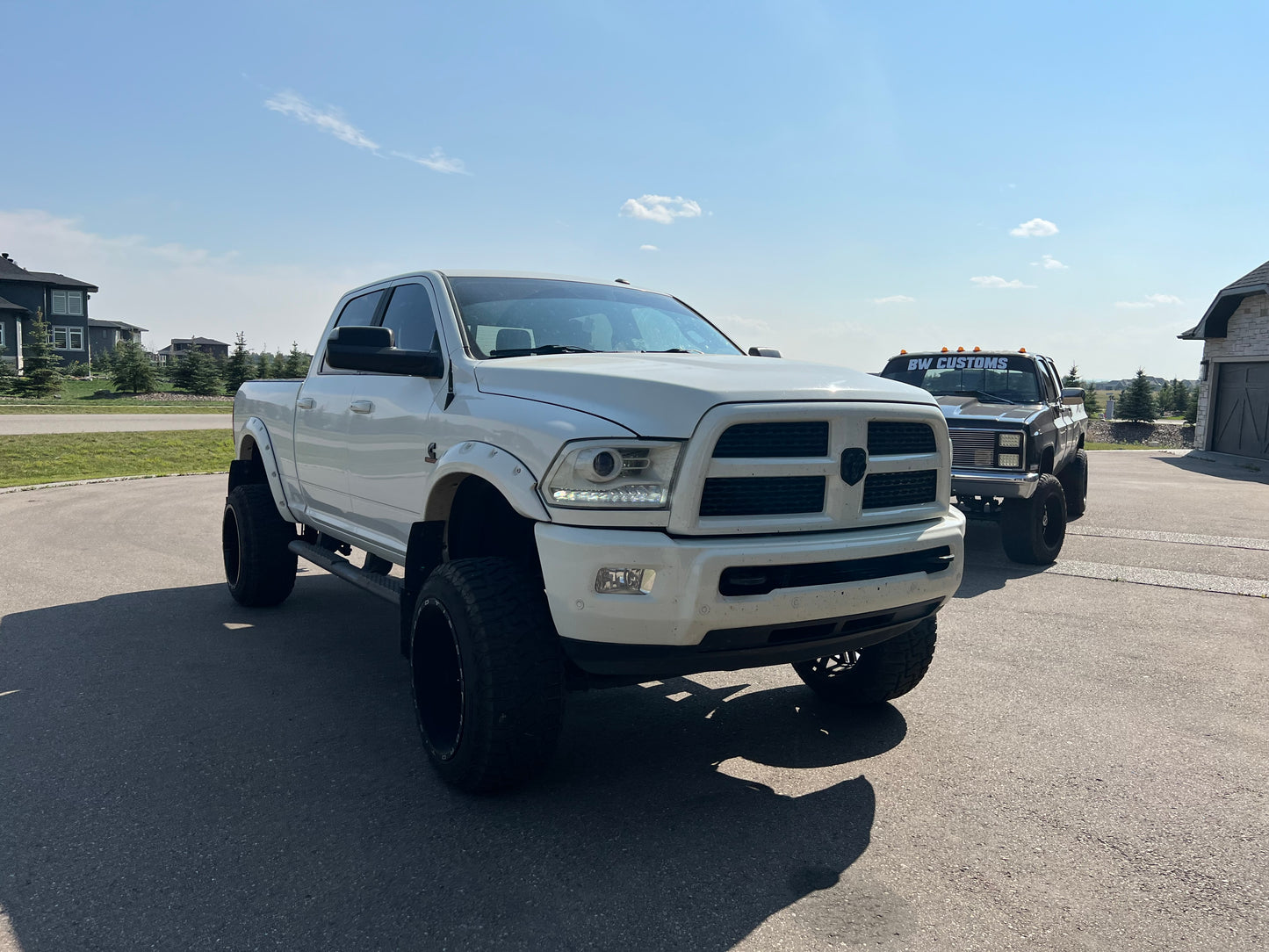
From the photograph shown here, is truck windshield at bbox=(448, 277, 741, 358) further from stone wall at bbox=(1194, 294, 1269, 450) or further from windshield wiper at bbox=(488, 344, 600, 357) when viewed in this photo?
stone wall at bbox=(1194, 294, 1269, 450)

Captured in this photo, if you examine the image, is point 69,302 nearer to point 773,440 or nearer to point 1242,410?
point 1242,410

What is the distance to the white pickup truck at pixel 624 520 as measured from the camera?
3.01 m

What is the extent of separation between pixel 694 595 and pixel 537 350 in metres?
1.70

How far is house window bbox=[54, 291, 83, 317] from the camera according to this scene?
184ft

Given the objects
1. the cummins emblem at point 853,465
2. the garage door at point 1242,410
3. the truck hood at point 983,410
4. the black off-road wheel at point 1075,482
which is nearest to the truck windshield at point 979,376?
the truck hood at point 983,410

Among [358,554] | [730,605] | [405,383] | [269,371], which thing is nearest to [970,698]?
[730,605]

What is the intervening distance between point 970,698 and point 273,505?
15.2 ft

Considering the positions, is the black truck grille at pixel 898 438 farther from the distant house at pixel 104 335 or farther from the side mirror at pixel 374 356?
the distant house at pixel 104 335

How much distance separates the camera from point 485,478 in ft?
11.3

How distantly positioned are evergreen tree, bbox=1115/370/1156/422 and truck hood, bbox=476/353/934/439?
2006 inches

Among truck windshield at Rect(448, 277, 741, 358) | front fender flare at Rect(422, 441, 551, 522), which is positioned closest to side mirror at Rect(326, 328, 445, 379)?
truck windshield at Rect(448, 277, 741, 358)

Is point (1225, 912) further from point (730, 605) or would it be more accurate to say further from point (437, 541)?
point (437, 541)

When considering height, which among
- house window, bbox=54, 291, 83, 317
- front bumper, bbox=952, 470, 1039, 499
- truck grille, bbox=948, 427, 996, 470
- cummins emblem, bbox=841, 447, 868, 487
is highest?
house window, bbox=54, 291, 83, 317

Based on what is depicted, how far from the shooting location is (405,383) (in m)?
4.38
